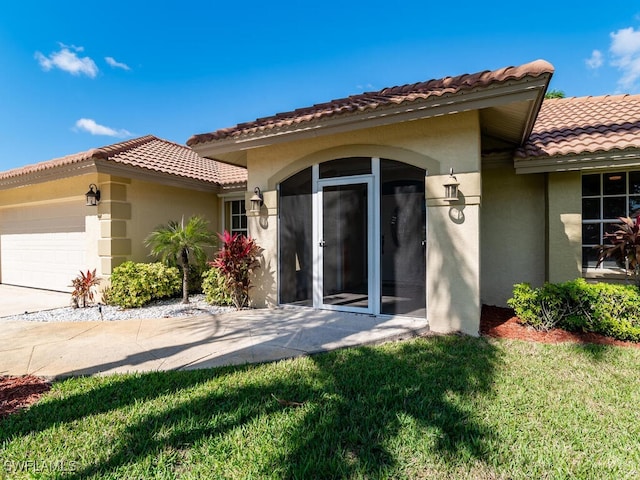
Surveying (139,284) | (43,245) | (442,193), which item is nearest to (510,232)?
(442,193)

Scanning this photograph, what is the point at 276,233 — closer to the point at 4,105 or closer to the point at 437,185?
the point at 437,185

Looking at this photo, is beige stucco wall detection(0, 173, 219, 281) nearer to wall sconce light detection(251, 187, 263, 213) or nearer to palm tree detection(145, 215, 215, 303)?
palm tree detection(145, 215, 215, 303)

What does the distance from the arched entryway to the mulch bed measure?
1.47 m

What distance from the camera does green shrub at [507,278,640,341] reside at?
5434 millimetres

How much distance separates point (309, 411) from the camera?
3.21m

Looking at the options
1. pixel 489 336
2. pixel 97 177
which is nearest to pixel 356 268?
pixel 489 336

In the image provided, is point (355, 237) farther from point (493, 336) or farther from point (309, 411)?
point (309, 411)

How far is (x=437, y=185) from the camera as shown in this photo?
19.4 ft

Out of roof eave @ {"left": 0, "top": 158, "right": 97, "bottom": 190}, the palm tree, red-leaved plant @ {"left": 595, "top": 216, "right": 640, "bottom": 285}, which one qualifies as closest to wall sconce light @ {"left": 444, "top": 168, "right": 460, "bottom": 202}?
red-leaved plant @ {"left": 595, "top": 216, "right": 640, "bottom": 285}

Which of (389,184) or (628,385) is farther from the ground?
(389,184)

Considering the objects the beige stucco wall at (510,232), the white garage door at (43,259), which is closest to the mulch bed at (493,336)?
the beige stucco wall at (510,232)

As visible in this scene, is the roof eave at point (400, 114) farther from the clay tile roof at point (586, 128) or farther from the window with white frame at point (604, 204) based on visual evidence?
the window with white frame at point (604, 204)

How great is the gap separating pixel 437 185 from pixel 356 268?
223 centimetres

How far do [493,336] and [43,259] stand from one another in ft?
43.7
